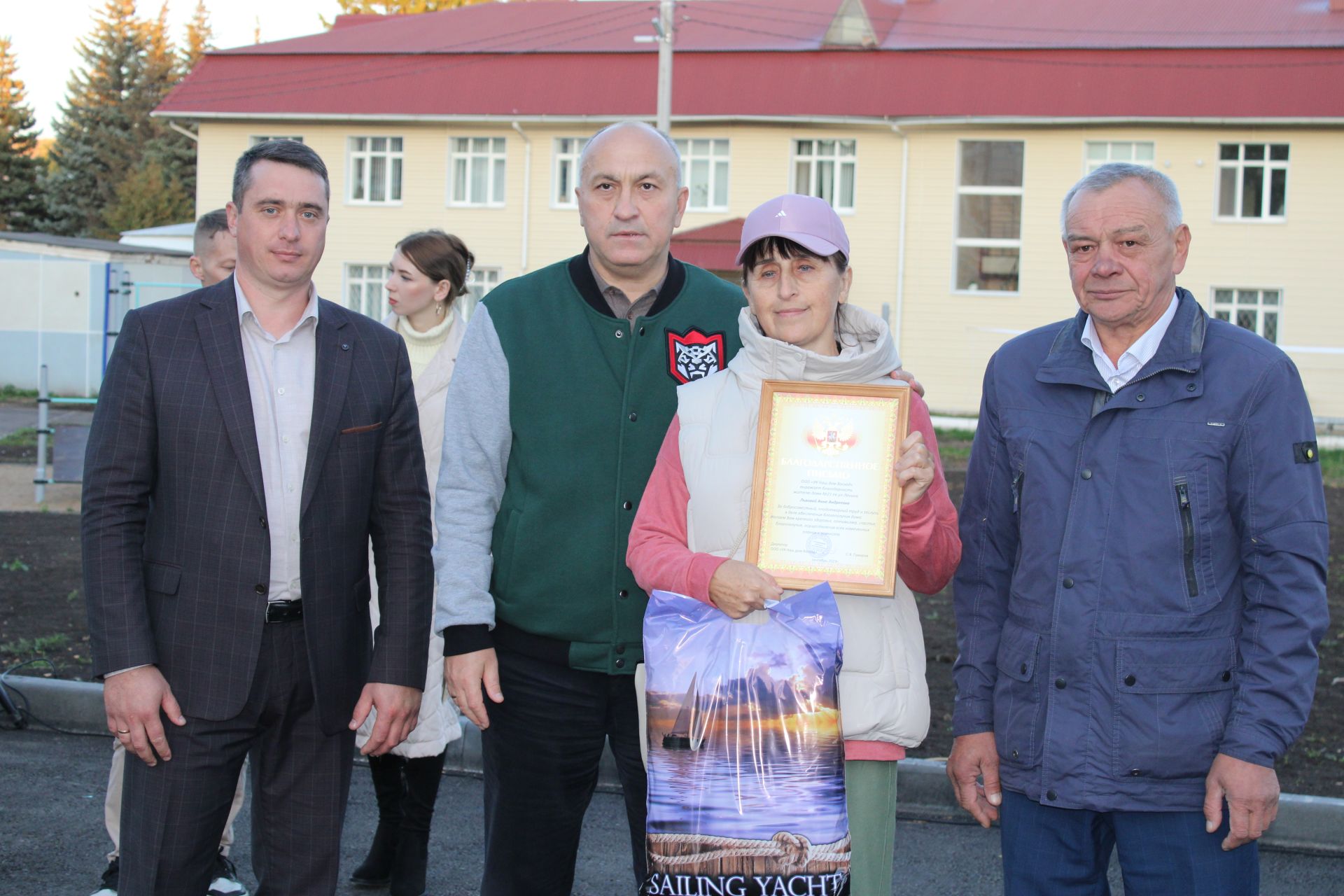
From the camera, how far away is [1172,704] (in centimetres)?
302

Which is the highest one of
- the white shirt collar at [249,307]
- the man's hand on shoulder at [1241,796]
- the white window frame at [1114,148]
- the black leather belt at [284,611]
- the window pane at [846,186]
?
the white window frame at [1114,148]

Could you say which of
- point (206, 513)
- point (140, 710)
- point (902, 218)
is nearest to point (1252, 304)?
point (902, 218)

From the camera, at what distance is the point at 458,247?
5676mm

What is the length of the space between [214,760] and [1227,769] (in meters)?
2.52

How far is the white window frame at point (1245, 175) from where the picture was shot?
2952 cm

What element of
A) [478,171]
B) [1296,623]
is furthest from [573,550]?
[478,171]

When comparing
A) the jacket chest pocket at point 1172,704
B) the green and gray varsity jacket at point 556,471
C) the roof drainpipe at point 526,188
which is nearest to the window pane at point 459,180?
the roof drainpipe at point 526,188

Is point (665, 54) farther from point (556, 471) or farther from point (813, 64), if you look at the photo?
point (556, 471)

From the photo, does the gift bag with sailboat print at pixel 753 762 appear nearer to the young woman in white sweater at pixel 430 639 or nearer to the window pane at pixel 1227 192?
the young woman in white sweater at pixel 430 639

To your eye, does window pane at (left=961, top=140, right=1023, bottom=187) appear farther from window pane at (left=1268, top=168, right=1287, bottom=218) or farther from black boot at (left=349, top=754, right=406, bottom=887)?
black boot at (left=349, top=754, right=406, bottom=887)

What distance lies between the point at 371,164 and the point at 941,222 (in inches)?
601

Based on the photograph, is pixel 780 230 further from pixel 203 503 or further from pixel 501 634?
pixel 203 503

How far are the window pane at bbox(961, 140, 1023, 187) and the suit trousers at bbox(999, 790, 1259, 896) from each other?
2962cm

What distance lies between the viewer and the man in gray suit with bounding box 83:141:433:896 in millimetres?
3377
